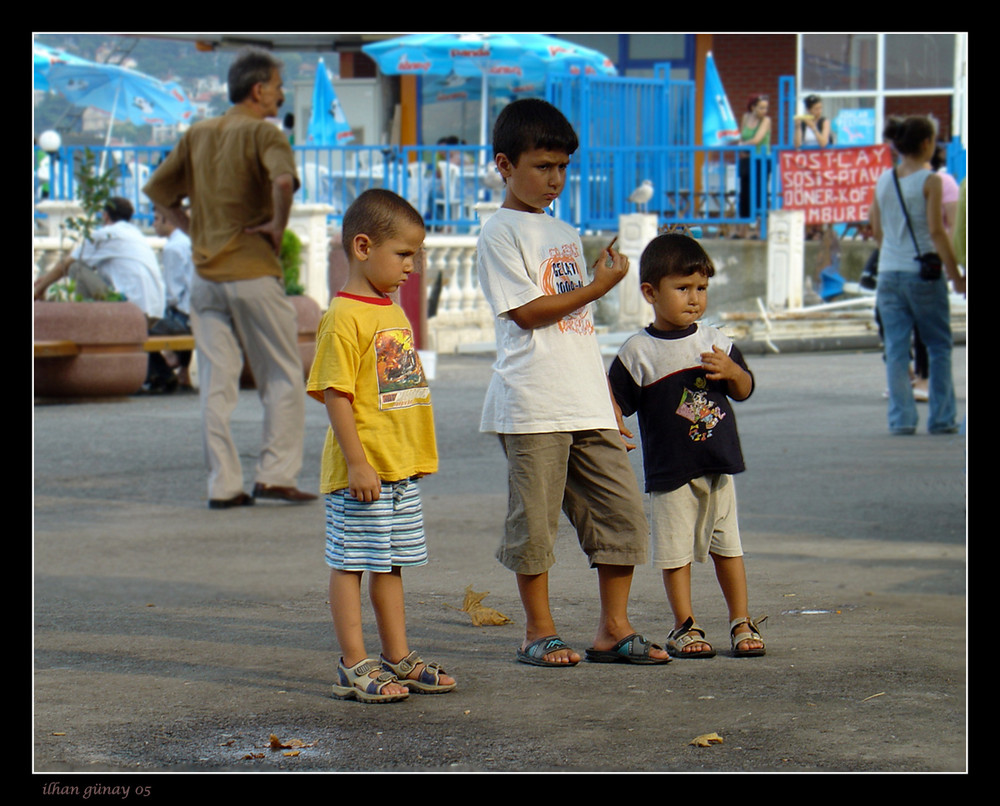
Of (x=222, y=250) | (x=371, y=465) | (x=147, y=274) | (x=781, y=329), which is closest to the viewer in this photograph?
(x=371, y=465)

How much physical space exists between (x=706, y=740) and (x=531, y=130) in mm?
1733

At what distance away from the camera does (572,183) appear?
61.7 feet

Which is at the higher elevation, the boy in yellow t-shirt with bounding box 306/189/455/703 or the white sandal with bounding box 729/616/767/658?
the boy in yellow t-shirt with bounding box 306/189/455/703

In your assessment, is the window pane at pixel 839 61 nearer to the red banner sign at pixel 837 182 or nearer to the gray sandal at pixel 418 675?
the red banner sign at pixel 837 182

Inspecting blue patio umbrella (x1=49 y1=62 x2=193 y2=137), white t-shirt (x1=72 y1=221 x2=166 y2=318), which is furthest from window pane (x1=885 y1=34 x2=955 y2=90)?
white t-shirt (x1=72 y1=221 x2=166 y2=318)

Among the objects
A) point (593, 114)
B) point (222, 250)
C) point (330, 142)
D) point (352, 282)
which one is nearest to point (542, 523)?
point (352, 282)

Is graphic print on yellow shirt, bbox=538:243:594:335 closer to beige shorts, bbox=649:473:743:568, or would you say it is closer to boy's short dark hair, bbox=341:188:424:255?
boy's short dark hair, bbox=341:188:424:255

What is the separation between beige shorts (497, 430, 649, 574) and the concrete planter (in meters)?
7.87

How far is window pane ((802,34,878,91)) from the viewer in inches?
898

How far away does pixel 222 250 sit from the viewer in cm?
718

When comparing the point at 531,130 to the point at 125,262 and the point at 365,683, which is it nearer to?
the point at 365,683
